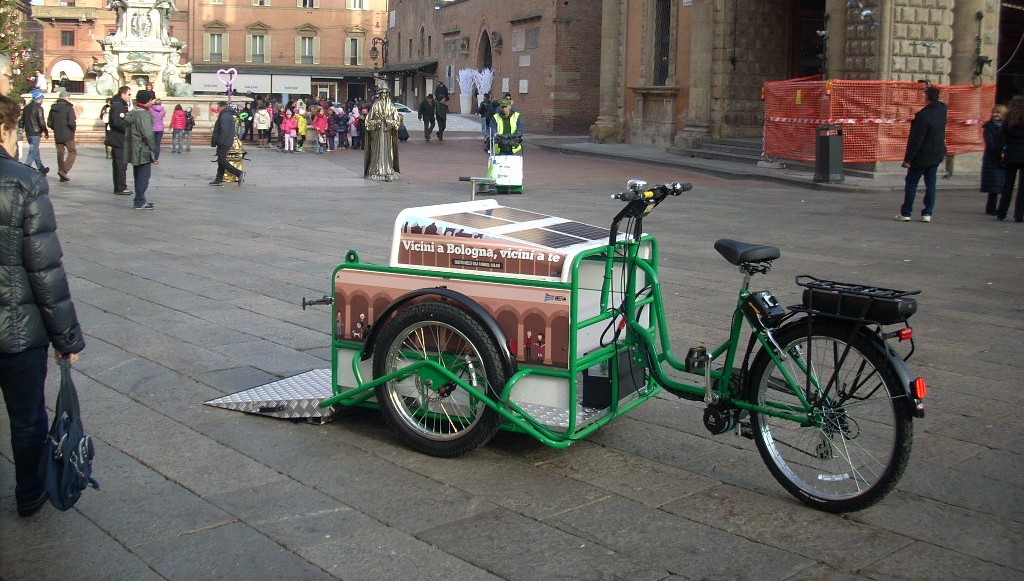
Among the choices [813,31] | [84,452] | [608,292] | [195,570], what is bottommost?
[195,570]

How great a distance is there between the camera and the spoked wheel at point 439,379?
→ 496 centimetres

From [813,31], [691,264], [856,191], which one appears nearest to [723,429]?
[691,264]

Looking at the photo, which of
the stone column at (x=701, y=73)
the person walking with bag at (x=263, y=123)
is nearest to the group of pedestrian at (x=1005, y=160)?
the stone column at (x=701, y=73)

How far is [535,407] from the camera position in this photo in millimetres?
4996

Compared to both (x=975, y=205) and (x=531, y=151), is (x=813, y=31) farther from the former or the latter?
(x=975, y=205)

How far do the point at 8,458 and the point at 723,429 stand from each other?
327cm

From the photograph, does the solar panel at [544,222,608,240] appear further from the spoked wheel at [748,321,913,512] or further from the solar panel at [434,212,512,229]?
the spoked wheel at [748,321,913,512]

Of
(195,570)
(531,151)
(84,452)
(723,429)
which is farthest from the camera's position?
(531,151)

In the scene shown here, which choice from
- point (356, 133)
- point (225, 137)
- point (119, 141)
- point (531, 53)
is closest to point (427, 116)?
point (356, 133)

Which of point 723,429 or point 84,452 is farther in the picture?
point 723,429

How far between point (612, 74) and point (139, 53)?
1500 centimetres

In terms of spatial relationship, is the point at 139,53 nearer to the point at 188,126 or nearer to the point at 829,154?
the point at 188,126

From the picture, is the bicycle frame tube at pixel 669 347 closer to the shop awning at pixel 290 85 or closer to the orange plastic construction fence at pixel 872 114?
the orange plastic construction fence at pixel 872 114

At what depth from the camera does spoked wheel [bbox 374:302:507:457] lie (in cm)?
496
